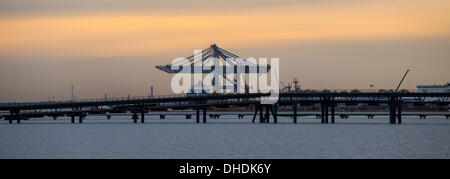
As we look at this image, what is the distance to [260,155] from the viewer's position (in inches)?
3467

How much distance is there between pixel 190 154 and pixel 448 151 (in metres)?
29.0

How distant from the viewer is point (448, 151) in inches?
3708
